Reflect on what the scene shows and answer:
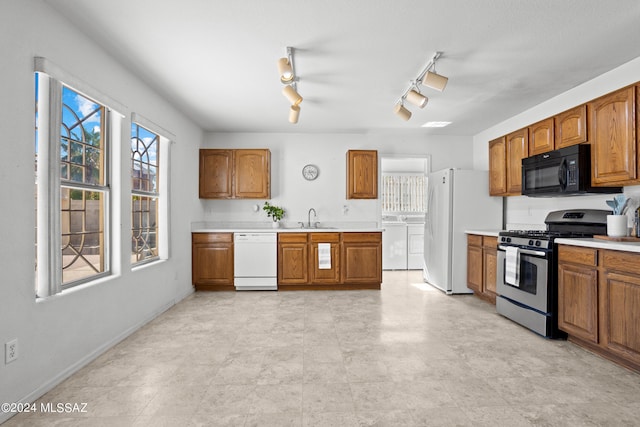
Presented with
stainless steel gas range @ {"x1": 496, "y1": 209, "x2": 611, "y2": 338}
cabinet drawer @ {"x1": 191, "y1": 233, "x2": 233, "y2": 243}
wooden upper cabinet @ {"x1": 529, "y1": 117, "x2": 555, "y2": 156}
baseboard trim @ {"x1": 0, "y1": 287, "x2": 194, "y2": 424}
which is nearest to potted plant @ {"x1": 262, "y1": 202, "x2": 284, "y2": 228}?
cabinet drawer @ {"x1": 191, "y1": 233, "x2": 233, "y2": 243}

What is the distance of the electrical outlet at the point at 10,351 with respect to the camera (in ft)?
5.93

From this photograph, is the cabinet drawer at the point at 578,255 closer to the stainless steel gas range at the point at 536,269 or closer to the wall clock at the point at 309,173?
the stainless steel gas range at the point at 536,269

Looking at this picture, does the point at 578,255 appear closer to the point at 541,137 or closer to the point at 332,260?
the point at 541,137

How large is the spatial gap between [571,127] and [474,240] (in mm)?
1722

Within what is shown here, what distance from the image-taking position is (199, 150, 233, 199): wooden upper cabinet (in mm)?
5102

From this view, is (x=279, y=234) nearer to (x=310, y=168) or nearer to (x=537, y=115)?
(x=310, y=168)

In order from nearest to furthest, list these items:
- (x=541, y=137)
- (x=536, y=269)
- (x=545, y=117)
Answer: (x=536, y=269) → (x=541, y=137) → (x=545, y=117)

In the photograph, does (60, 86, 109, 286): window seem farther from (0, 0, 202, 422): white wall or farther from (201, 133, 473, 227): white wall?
(201, 133, 473, 227): white wall

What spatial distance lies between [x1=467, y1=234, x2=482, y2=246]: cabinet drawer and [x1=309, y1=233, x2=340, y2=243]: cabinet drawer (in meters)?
1.78

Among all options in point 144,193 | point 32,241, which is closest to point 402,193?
point 144,193

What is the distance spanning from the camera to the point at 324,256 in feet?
15.9

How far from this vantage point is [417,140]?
18.6 ft

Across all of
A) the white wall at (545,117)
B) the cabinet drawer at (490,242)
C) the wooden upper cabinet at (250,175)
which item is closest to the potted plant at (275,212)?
the wooden upper cabinet at (250,175)

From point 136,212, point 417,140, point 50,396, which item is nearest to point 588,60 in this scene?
point 417,140
